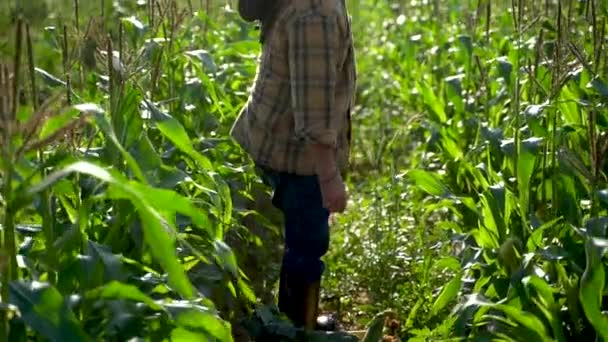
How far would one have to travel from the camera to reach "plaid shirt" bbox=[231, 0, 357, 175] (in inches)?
140

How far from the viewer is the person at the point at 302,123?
3566mm

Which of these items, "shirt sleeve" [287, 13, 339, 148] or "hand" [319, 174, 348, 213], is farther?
"hand" [319, 174, 348, 213]

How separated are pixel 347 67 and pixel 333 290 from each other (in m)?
1.14

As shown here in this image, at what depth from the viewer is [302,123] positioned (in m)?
3.60

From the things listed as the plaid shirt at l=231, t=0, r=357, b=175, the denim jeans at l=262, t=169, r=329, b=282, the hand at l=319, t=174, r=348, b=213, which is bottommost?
the denim jeans at l=262, t=169, r=329, b=282

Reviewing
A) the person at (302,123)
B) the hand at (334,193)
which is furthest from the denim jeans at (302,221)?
the hand at (334,193)

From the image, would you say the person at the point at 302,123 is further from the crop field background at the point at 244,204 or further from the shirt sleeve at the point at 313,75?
the crop field background at the point at 244,204

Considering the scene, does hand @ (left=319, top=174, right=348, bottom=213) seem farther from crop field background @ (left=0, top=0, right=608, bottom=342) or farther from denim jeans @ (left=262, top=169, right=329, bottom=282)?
crop field background @ (left=0, top=0, right=608, bottom=342)

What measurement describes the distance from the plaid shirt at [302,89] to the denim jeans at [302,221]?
0.06m

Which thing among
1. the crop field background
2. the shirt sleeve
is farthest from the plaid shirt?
the crop field background

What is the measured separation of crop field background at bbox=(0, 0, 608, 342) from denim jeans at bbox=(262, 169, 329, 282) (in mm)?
176

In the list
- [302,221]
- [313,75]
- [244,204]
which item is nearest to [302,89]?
[313,75]

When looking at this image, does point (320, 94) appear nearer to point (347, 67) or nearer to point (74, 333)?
point (347, 67)

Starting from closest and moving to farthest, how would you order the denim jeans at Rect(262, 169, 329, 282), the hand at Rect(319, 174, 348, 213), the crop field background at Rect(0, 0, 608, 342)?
1. the crop field background at Rect(0, 0, 608, 342)
2. the hand at Rect(319, 174, 348, 213)
3. the denim jeans at Rect(262, 169, 329, 282)
